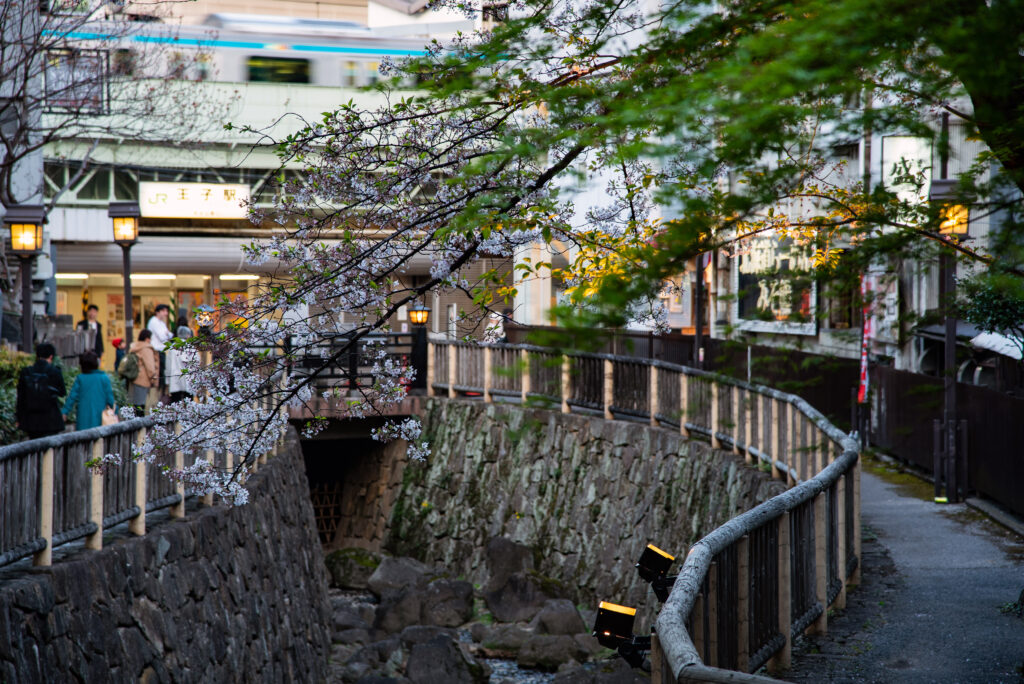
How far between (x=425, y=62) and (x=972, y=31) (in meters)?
3.63

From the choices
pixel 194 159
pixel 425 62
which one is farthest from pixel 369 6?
pixel 425 62

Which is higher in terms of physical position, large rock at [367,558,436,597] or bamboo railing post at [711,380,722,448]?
bamboo railing post at [711,380,722,448]

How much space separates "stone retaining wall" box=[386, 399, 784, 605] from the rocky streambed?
2.56 ft

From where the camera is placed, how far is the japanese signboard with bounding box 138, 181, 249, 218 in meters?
35.0

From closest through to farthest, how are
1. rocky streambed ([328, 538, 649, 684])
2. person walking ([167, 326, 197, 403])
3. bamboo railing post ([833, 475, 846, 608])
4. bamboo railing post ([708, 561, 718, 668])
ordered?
bamboo railing post ([708, 561, 718, 668]) → bamboo railing post ([833, 475, 846, 608]) → rocky streambed ([328, 538, 649, 684]) → person walking ([167, 326, 197, 403])

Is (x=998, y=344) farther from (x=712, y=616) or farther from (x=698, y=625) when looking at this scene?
(x=698, y=625)

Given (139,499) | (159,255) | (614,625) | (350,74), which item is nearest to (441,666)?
(139,499)

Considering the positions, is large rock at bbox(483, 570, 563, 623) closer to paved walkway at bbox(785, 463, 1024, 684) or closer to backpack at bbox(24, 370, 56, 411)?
paved walkway at bbox(785, 463, 1024, 684)

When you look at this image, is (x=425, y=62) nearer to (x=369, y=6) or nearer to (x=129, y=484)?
(x=129, y=484)

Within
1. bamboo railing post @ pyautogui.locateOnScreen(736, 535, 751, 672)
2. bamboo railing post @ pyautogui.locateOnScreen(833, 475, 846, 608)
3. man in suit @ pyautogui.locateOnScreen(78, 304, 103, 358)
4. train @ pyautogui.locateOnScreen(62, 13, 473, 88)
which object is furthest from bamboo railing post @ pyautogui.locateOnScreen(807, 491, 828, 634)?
train @ pyautogui.locateOnScreen(62, 13, 473, 88)

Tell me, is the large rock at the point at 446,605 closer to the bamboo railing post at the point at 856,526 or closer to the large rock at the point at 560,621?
the large rock at the point at 560,621

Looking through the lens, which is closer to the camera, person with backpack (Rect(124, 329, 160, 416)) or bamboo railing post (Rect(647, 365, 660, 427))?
person with backpack (Rect(124, 329, 160, 416))

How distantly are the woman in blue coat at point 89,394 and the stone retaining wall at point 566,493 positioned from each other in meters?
5.39

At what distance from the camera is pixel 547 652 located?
16.1 meters
